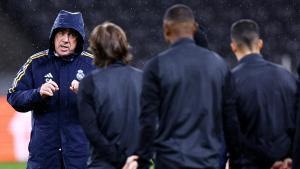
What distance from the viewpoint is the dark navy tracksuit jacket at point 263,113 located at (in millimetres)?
4703

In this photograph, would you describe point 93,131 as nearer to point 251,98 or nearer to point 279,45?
point 251,98

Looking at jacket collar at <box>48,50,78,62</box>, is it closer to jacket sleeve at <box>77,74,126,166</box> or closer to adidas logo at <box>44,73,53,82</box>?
adidas logo at <box>44,73,53,82</box>

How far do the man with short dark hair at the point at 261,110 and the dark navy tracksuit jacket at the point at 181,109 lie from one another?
0.30 meters

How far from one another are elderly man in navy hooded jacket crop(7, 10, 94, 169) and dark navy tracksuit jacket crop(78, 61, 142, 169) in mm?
992

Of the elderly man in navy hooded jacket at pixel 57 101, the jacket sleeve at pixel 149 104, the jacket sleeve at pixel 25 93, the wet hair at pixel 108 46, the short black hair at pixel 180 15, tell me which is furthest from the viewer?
the elderly man in navy hooded jacket at pixel 57 101

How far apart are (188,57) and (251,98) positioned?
1.70 feet

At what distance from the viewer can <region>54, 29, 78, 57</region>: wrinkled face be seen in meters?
5.66

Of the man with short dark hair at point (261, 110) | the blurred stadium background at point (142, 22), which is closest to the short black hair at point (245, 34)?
the man with short dark hair at point (261, 110)

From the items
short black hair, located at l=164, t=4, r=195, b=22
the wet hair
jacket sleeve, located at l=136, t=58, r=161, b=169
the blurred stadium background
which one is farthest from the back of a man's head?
the blurred stadium background

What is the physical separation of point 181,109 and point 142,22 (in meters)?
7.11

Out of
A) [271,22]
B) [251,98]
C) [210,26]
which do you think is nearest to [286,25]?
[271,22]

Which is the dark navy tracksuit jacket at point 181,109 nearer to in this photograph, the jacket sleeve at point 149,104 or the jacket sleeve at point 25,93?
the jacket sleeve at point 149,104

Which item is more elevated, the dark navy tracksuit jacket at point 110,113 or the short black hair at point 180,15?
the short black hair at point 180,15

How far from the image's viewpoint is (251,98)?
4.71 m
